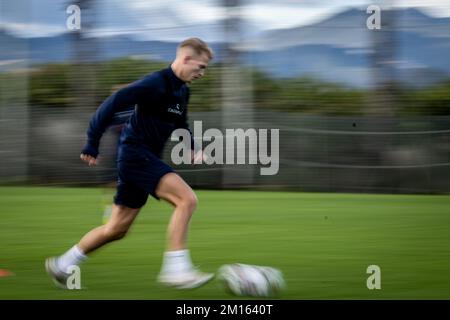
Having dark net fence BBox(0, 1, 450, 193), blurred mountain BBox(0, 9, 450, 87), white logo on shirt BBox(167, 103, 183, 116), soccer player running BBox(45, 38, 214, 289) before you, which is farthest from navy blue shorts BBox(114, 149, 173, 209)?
blurred mountain BBox(0, 9, 450, 87)

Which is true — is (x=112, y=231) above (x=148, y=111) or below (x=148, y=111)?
below

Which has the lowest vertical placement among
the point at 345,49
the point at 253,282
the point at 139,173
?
the point at 253,282

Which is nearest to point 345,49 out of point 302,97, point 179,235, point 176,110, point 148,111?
point 302,97

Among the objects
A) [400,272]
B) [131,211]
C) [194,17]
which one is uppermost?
[194,17]

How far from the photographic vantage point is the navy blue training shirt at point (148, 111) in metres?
5.21

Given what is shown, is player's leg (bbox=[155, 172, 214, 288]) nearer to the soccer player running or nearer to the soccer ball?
the soccer player running

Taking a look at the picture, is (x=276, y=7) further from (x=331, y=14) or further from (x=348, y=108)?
(x=348, y=108)

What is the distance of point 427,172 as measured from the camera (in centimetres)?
1393

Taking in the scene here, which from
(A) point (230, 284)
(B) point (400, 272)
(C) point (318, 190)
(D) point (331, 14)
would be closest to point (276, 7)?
(D) point (331, 14)

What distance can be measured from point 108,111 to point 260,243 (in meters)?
3.06

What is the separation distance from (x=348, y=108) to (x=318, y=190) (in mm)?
1435

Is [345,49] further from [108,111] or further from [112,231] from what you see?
[108,111]

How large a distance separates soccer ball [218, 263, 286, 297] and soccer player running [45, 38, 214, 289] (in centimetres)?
15

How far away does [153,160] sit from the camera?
17.6 feet
